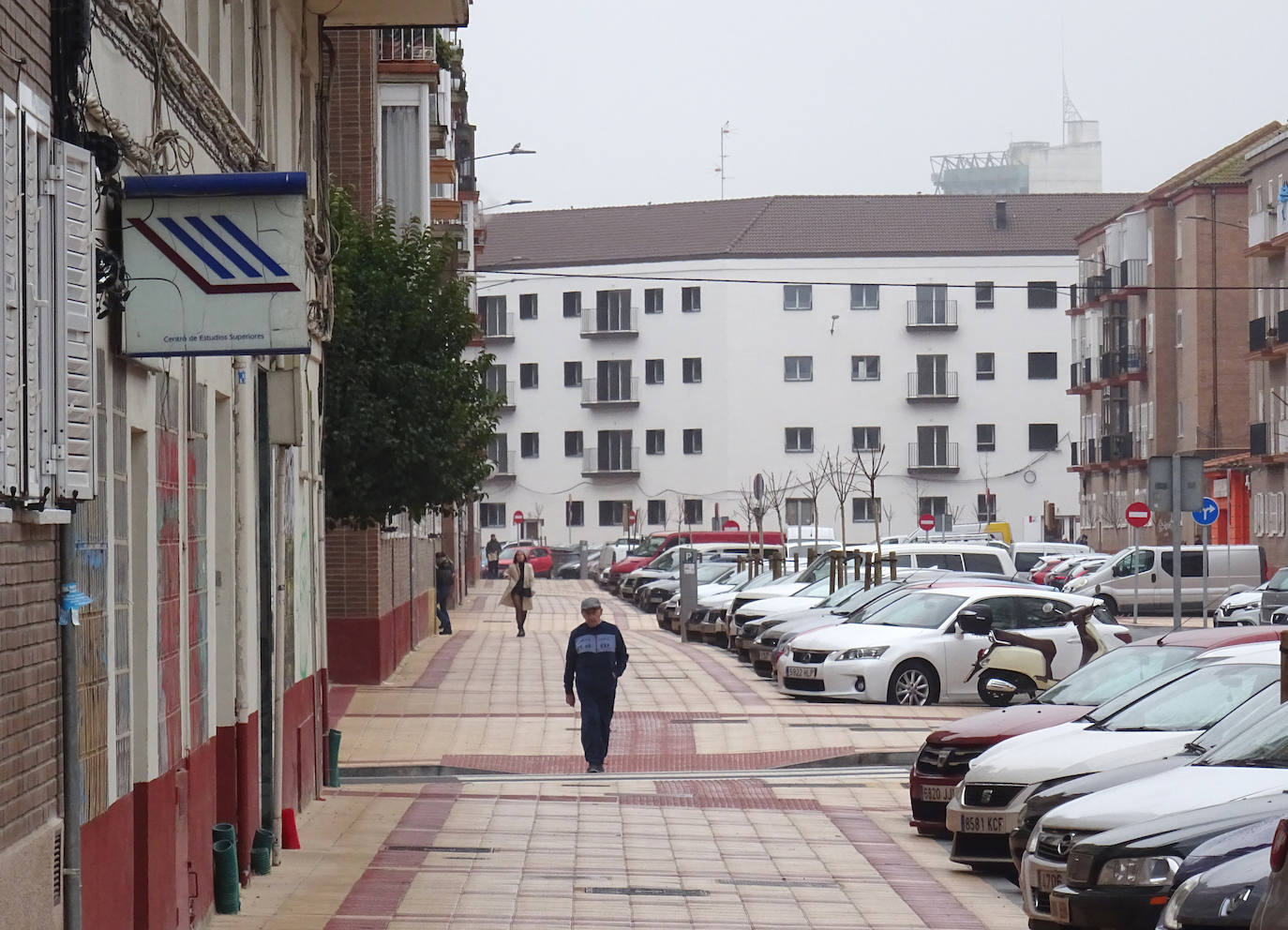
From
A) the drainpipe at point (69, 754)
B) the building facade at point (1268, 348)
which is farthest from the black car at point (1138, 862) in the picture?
the building facade at point (1268, 348)

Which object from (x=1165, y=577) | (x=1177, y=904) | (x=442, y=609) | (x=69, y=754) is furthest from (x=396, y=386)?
(x=1165, y=577)

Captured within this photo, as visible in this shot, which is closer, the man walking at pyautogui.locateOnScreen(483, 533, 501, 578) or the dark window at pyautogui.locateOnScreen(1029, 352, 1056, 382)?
the man walking at pyautogui.locateOnScreen(483, 533, 501, 578)

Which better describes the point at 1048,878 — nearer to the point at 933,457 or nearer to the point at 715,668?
the point at 715,668

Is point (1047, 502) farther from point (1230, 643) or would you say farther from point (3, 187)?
point (3, 187)

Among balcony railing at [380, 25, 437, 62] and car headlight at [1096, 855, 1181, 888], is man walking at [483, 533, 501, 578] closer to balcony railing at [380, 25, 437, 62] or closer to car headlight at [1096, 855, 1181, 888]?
balcony railing at [380, 25, 437, 62]

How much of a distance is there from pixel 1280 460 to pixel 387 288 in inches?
1739

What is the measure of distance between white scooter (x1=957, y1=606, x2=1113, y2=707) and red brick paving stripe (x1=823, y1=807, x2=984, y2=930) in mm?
7197

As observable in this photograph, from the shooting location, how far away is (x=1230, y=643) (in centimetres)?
1439

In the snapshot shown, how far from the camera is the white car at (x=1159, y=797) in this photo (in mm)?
9898

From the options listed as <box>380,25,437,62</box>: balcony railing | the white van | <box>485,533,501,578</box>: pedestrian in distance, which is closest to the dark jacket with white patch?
<box>380,25,437,62</box>: balcony railing

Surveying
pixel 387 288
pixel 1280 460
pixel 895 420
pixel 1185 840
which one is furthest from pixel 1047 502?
pixel 1185 840

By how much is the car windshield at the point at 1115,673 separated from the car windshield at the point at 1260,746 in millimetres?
4011

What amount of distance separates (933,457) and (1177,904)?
296 ft

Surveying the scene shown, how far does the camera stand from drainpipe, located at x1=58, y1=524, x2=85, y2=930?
7305mm
